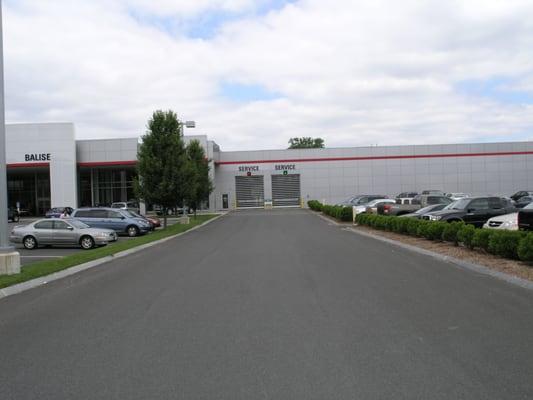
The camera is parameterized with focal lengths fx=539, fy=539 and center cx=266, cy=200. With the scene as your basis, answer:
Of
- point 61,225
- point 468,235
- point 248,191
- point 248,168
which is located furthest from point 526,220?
point 248,191

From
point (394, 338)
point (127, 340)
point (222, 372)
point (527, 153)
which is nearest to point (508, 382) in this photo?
point (394, 338)

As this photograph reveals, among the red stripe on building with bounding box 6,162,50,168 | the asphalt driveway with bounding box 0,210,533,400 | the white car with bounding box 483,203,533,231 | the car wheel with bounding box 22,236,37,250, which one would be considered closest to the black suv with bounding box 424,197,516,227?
the white car with bounding box 483,203,533,231

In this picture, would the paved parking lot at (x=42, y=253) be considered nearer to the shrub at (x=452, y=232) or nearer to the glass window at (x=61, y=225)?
the glass window at (x=61, y=225)

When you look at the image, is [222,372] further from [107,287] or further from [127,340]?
[107,287]

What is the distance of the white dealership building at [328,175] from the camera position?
6519 centimetres

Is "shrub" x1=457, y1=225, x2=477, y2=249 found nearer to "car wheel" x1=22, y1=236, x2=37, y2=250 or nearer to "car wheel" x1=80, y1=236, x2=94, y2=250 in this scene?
"car wheel" x1=80, y1=236, x2=94, y2=250

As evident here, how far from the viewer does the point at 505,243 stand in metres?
13.1

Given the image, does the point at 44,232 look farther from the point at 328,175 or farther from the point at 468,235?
the point at 328,175

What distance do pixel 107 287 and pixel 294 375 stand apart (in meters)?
6.77

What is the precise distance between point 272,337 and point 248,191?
6300 cm

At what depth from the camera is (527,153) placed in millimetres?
67812

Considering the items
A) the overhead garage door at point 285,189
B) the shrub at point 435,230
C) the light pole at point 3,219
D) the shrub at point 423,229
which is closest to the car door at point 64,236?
the light pole at point 3,219

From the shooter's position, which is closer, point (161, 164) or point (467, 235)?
point (467, 235)

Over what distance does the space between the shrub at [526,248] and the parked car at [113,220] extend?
21.2 m
